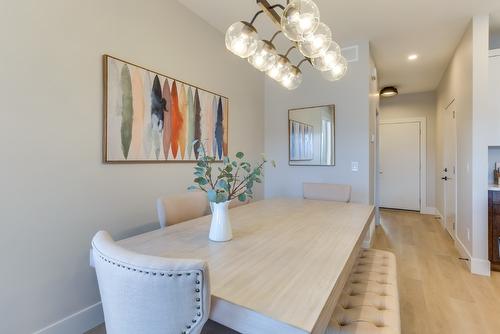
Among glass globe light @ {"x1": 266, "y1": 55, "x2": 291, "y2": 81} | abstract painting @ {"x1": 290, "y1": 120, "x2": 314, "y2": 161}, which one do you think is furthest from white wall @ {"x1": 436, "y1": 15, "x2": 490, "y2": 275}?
glass globe light @ {"x1": 266, "y1": 55, "x2": 291, "y2": 81}

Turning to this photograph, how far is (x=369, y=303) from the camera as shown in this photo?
1.19 m

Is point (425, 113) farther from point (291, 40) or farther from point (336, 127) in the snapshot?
point (291, 40)

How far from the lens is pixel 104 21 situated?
186 centimetres

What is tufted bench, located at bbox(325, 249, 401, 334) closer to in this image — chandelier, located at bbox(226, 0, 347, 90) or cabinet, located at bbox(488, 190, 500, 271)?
chandelier, located at bbox(226, 0, 347, 90)

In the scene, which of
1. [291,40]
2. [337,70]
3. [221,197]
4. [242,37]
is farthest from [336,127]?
[221,197]

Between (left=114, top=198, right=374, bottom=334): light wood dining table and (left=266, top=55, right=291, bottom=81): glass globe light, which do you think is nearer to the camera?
(left=114, top=198, right=374, bottom=334): light wood dining table

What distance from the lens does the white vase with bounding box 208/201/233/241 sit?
1.30 m

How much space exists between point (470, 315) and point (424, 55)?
3293mm

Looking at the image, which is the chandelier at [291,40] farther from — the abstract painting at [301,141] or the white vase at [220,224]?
the abstract painting at [301,141]

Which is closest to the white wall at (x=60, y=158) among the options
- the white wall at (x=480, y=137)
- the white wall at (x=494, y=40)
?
the white wall at (x=480, y=137)

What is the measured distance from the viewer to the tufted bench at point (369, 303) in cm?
101

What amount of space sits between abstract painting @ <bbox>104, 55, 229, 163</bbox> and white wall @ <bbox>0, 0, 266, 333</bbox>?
0.08 m

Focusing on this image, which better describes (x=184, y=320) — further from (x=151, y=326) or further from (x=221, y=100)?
(x=221, y=100)

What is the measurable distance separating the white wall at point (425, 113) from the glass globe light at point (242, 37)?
17.2ft
